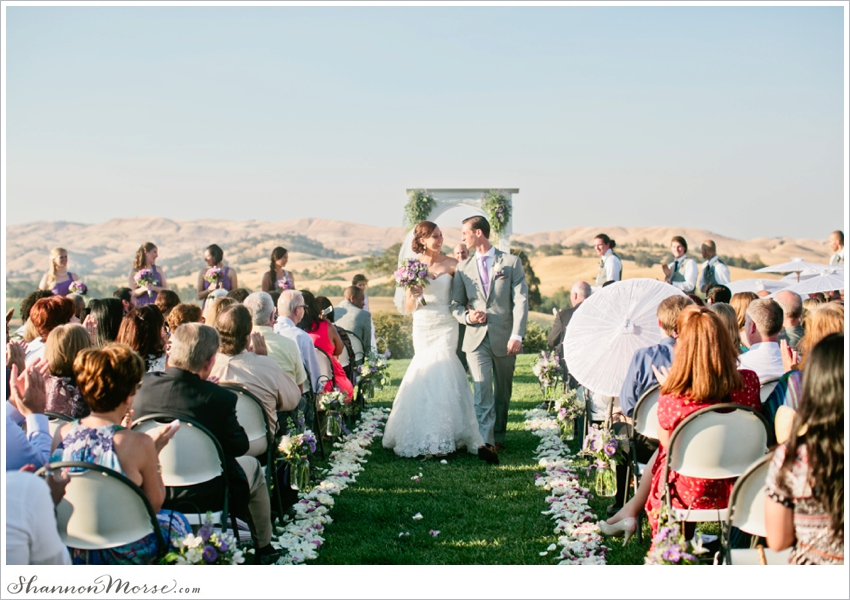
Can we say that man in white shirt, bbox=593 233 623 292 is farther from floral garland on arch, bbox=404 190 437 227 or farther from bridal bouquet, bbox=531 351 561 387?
floral garland on arch, bbox=404 190 437 227

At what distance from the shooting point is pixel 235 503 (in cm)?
379

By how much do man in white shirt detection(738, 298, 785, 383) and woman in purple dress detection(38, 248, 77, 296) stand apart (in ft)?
26.5

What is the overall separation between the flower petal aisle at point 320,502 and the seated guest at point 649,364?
210 centimetres

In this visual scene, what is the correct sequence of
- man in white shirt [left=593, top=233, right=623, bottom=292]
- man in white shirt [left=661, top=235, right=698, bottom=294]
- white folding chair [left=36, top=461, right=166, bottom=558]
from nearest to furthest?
white folding chair [left=36, top=461, right=166, bottom=558]
man in white shirt [left=593, top=233, right=623, bottom=292]
man in white shirt [left=661, top=235, right=698, bottom=294]

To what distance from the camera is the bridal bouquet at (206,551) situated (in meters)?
2.94

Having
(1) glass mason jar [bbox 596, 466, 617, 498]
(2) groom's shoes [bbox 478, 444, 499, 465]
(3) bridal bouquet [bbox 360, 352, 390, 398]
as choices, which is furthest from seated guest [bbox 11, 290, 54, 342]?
(1) glass mason jar [bbox 596, 466, 617, 498]

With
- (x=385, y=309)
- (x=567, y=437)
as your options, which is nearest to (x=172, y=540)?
(x=567, y=437)

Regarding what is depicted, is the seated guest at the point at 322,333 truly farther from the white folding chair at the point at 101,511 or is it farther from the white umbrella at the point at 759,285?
the white umbrella at the point at 759,285

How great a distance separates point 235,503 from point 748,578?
8.17ft

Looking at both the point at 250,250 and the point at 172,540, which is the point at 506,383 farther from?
the point at 250,250

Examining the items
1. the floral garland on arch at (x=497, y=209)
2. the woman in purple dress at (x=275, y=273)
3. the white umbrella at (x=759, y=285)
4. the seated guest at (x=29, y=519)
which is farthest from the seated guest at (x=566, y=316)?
the floral garland on arch at (x=497, y=209)

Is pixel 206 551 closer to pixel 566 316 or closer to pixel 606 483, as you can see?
pixel 606 483

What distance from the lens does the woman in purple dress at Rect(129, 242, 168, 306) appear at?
9.11m

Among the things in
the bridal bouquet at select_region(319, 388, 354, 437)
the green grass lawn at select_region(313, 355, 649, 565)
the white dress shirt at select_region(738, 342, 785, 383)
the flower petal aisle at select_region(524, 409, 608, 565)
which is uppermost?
the white dress shirt at select_region(738, 342, 785, 383)
